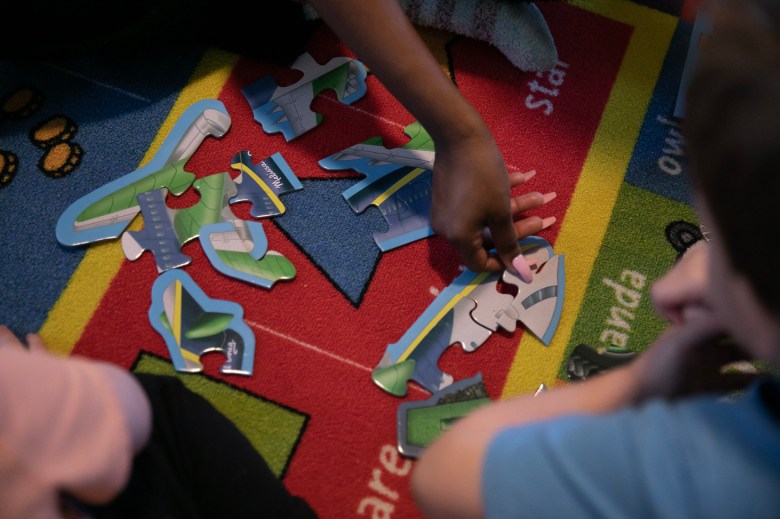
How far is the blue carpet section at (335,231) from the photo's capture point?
92 cm

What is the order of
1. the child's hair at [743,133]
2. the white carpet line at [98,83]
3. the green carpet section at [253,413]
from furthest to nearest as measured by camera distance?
the white carpet line at [98,83]
the green carpet section at [253,413]
the child's hair at [743,133]

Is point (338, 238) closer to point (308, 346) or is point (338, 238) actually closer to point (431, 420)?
point (308, 346)

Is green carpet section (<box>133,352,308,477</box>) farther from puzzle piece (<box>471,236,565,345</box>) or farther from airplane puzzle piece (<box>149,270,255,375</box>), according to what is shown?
puzzle piece (<box>471,236,565,345</box>)

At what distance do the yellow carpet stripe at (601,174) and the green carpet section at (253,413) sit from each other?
0.92 ft

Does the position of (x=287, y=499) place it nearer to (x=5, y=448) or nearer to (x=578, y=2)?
(x=5, y=448)

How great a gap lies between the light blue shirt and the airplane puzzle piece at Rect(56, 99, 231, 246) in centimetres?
64

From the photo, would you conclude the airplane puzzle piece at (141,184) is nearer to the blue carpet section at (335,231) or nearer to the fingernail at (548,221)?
the blue carpet section at (335,231)

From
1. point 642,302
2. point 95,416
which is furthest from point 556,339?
point 95,416

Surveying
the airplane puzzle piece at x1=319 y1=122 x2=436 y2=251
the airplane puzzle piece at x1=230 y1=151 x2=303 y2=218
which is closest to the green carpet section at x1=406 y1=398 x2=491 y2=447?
the airplane puzzle piece at x1=319 y1=122 x2=436 y2=251

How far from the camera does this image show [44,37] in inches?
39.0

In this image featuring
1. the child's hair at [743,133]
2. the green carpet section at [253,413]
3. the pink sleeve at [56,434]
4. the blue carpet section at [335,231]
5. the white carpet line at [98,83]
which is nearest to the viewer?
the child's hair at [743,133]

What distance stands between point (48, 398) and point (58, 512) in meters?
0.09

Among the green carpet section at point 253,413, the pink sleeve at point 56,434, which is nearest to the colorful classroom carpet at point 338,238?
the green carpet section at point 253,413

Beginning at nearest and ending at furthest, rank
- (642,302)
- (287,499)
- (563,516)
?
(563,516), (287,499), (642,302)
